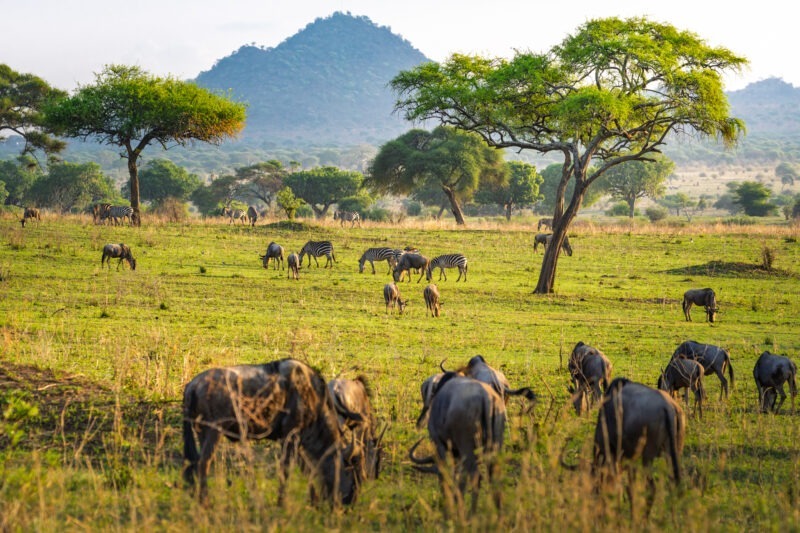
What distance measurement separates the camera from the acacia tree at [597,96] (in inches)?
1043

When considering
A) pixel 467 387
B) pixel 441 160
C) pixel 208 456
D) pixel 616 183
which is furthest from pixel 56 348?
pixel 616 183

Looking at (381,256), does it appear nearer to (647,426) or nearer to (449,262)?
(449,262)

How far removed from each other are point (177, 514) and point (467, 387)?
2620 mm

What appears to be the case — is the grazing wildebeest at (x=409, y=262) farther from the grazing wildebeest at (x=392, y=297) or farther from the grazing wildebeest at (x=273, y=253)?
the grazing wildebeest at (x=392, y=297)

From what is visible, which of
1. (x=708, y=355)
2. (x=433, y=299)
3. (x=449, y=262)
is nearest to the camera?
(x=708, y=355)

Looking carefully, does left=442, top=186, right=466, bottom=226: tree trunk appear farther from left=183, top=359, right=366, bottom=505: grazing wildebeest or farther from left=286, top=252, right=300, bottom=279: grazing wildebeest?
left=183, top=359, right=366, bottom=505: grazing wildebeest

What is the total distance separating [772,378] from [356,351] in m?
7.37

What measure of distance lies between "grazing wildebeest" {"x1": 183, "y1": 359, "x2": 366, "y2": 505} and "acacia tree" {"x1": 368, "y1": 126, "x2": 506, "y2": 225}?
167 ft

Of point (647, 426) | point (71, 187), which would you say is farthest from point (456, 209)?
point (647, 426)

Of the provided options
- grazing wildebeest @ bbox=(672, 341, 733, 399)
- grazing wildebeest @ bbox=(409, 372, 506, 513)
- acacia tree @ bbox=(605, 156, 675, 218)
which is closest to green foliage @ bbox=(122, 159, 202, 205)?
acacia tree @ bbox=(605, 156, 675, 218)

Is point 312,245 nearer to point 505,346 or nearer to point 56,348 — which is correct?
point 505,346

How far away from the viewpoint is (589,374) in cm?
1159

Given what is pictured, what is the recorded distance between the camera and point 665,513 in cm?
712

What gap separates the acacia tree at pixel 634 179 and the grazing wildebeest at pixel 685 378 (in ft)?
269
